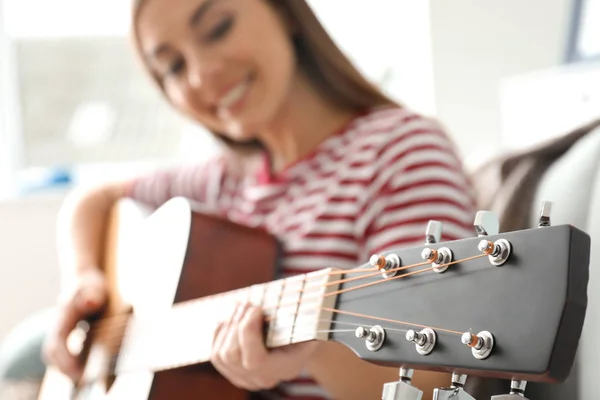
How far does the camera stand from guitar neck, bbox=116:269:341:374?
1.99 feet

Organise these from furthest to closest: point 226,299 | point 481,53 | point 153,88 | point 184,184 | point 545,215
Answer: point 153,88 < point 481,53 < point 184,184 < point 226,299 < point 545,215

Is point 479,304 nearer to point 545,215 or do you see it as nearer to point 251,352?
point 545,215

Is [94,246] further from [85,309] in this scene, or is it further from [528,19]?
[528,19]

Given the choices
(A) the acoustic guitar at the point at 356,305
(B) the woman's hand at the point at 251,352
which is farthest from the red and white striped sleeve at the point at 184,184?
(B) the woman's hand at the point at 251,352

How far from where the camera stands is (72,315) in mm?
1071

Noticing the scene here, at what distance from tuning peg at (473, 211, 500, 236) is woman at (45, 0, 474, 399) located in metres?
0.27

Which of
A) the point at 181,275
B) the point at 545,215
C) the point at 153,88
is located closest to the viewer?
the point at 545,215

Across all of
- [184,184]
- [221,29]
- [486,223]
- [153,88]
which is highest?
[153,88]

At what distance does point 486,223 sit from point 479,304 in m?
0.05

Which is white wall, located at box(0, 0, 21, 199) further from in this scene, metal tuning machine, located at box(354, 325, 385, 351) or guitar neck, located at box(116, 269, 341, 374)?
metal tuning machine, located at box(354, 325, 385, 351)

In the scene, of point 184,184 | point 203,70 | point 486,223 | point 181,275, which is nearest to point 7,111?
point 184,184

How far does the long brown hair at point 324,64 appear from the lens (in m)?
0.99

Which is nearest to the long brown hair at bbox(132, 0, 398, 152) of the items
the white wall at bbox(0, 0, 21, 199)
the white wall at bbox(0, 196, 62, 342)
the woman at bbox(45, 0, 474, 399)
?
the woman at bbox(45, 0, 474, 399)

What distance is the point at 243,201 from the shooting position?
44.6 inches
